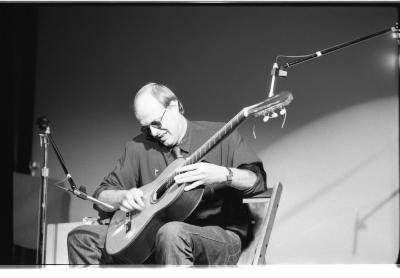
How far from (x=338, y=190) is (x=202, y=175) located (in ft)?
3.01

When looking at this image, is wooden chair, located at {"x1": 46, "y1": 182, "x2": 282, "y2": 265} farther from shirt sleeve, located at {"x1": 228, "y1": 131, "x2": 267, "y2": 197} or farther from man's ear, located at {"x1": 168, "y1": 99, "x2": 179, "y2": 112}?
man's ear, located at {"x1": 168, "y1": 99, "x2": 179, "y2": 112}

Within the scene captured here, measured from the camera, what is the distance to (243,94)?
2805 millimetres

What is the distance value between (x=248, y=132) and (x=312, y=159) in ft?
1.20

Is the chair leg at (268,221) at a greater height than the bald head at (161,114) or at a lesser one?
lesser

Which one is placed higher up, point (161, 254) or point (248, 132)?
point (248, 132)

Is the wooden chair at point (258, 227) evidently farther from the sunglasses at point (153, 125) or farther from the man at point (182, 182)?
the sunglasses at point (153, 125)

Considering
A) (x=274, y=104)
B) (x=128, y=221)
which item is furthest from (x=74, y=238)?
(x=274, y=104)

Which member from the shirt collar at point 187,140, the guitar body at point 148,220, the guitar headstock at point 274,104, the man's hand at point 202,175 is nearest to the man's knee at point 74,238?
the guitar body at point 148,220

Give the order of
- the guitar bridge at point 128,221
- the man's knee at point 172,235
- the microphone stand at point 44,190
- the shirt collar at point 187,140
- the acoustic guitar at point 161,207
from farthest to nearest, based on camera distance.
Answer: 1. the microphone stand at point 44,190
2. the shirt collar at point 187,140
3. the guitar bridge at point 128,221
4. the acoustic guitar at point 161,207
5. the man's knee at point 172,235

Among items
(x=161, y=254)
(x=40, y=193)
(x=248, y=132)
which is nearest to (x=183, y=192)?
(x=161, y=254)

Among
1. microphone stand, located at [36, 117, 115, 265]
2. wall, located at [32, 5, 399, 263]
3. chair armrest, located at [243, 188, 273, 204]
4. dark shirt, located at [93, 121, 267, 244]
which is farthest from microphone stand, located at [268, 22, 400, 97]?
microphone stand, located at [36, 117, 115, 265]

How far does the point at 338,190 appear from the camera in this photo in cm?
282

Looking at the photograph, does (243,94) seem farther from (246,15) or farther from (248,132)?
(246,15)

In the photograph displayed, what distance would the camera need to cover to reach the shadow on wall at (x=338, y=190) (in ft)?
9.11
